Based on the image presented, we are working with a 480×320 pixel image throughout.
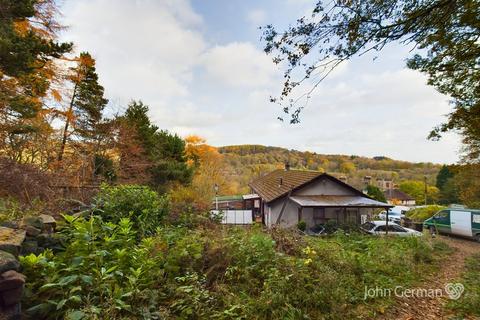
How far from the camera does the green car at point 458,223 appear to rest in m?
13.7

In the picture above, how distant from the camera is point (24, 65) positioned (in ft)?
22.3

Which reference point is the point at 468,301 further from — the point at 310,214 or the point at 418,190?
the point at 418,190

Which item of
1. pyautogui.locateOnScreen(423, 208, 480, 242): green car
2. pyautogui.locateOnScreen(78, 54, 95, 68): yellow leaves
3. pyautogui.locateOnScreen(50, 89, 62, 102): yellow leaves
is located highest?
pyautogui.locateOnScreen(78, 54, 95, 68): yellow leaves

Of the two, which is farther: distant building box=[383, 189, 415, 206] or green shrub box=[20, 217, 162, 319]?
distant building box=[383, 189, 415, 206]

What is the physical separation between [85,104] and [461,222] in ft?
76.9

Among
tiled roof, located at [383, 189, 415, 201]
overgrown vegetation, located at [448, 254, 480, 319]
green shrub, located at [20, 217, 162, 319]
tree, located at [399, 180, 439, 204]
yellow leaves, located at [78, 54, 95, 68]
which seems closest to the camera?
green shrub, located at [20, 217, 162, 319]

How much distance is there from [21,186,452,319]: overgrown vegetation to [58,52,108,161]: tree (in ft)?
32.9

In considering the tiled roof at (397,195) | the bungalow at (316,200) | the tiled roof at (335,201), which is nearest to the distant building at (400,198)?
the tiled roof at (397,195)

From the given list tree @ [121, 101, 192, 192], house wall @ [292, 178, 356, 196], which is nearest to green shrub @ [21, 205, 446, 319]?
house wall @ [292, 178, 356, 196]

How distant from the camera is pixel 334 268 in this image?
495cm

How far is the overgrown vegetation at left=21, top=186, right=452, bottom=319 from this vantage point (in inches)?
97.0

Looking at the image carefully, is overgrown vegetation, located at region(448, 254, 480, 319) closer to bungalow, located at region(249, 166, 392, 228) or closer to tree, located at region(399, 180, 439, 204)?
bungalow, located at region(249, 166, 392, 228)

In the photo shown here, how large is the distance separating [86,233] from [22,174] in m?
4.38

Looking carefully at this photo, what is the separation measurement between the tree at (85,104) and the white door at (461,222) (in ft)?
72.9
